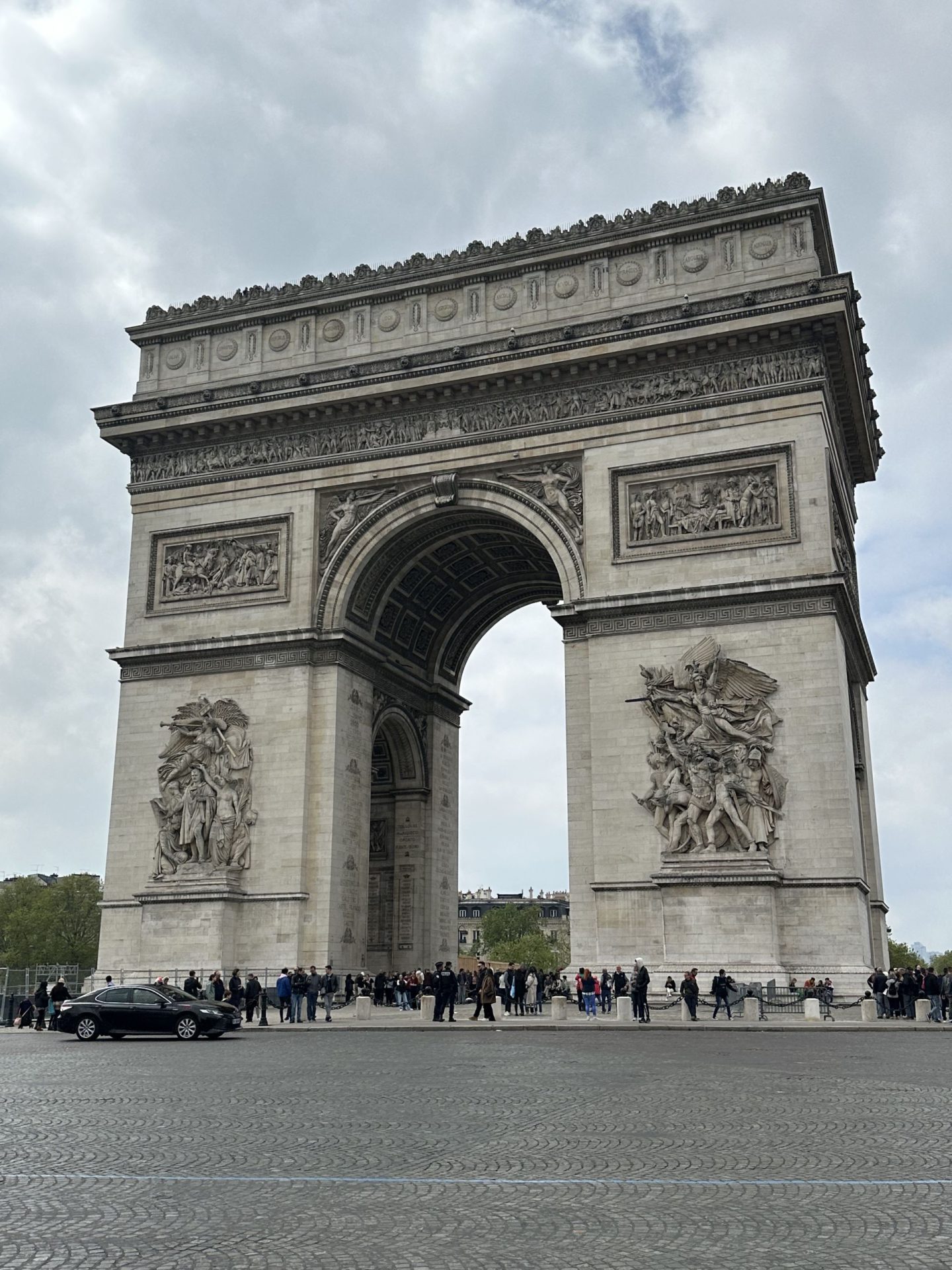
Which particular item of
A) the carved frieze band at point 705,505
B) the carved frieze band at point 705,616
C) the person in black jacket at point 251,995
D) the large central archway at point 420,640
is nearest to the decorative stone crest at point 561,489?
the large central archway at point 420,640

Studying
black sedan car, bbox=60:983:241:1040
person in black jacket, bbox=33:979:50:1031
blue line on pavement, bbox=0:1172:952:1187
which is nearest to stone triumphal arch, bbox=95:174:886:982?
person in black jacket, bbox=33:979:50:1031

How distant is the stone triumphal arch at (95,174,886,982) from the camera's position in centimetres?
2916

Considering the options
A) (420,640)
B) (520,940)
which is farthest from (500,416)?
(520,940)

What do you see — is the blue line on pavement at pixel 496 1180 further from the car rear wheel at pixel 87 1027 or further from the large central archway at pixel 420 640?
the large central archway at pixel 420 640

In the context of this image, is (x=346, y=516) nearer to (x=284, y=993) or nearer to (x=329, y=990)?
(x=329, y=990)

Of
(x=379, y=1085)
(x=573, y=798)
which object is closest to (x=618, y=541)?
(x=573, y=798)

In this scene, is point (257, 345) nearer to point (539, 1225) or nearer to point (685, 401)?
point (685, 401)

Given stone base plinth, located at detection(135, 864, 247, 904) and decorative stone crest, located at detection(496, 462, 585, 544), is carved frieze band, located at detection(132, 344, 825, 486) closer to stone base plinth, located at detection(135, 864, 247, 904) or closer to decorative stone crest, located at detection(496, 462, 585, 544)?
decorative stone crest, located at detection(496, 462, 585, 544)

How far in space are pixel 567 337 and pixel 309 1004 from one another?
17372 millimetres

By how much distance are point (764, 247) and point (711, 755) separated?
Answer: 42.5 ft

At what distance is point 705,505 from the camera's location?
31.3 metres

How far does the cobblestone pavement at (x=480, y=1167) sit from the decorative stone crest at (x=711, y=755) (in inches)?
511

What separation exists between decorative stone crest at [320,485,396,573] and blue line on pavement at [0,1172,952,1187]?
90.6ft

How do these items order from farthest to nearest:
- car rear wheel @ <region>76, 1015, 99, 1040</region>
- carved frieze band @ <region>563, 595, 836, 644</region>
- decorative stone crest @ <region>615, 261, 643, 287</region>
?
decorative stone crest @ <region>615, 261, 643, 287</region>, carved frieze band @ <region>563, 595, 836, 644</region>, car rear wheel @ <region>76, 1015, 99, 1040</region>
